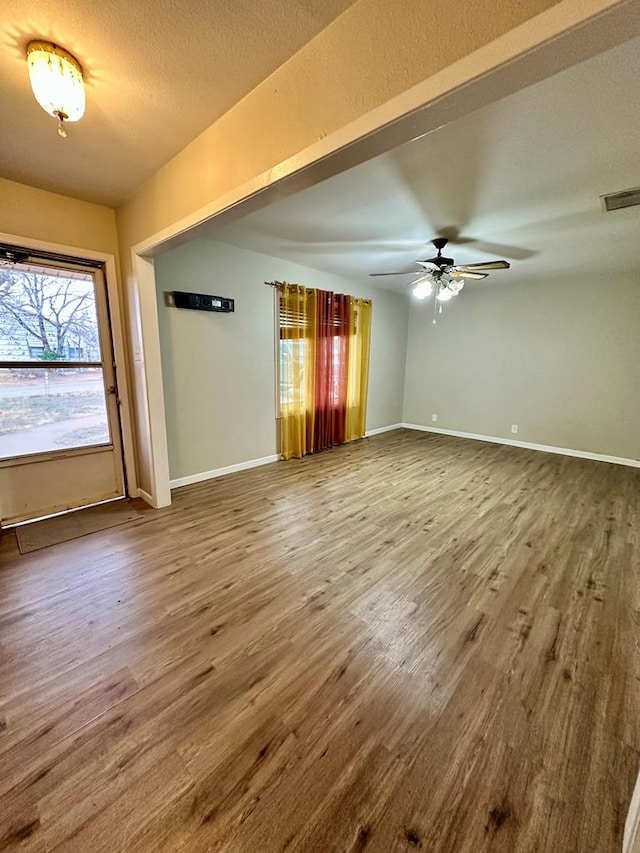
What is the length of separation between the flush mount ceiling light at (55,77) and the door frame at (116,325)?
147cm

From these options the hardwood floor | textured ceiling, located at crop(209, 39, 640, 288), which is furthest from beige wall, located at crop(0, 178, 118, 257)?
the hardwood floor

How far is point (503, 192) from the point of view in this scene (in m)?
2.29

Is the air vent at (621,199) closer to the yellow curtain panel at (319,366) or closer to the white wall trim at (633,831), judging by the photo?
the yellow curtain panel at (319,366)

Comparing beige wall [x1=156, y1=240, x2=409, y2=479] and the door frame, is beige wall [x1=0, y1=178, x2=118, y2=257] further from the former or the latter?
beige wall [x1=156, y1=240, x2=409, y2=479]

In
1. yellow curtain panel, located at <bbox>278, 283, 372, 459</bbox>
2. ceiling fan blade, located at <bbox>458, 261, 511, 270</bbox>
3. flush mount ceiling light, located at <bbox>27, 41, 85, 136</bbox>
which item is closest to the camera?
flush mount ceiling light, located at <bbox>27, 41, 85, 136</bbox>

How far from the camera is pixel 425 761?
1216mm

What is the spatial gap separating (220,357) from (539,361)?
4663mm

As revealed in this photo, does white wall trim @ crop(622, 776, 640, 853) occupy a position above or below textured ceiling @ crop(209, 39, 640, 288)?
below

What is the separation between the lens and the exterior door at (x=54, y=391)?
2635 mm

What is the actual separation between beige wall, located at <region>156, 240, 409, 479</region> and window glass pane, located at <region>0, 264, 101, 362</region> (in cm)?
60

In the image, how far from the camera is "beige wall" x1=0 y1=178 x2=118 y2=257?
2432mm

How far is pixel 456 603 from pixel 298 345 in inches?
131

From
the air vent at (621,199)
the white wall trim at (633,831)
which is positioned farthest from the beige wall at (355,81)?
the air vent at (621,199)

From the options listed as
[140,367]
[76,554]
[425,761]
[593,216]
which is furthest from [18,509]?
[593,216]
